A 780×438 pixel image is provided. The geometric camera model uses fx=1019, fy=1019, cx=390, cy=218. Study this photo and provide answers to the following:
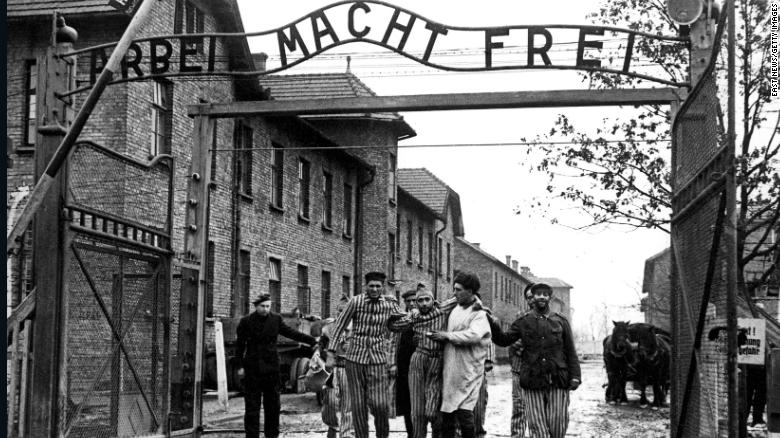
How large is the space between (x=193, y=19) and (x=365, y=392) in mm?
14898

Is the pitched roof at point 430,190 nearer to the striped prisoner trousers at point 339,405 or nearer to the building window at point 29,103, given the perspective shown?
the building window at point 29,103

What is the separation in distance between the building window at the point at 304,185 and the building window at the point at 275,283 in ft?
9.37

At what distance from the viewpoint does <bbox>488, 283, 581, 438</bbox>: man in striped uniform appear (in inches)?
417

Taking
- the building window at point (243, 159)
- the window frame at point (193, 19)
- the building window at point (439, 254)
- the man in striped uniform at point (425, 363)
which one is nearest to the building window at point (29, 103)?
the window frame at point (193, 19)

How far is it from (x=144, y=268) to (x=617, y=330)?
15.2m

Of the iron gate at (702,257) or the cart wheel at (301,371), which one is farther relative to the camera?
the cart wheel at (301,371)

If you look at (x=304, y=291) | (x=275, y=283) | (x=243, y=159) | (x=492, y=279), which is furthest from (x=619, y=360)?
(x=492, y=279)

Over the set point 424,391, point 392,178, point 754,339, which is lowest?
point 424,391

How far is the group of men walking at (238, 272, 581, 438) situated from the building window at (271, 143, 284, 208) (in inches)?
644

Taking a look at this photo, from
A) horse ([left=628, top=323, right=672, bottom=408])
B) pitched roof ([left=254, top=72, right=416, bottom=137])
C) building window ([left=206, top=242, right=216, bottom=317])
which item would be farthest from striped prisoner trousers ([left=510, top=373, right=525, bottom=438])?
pitched roof ([left=254, top=72, right=416, bottom=137])

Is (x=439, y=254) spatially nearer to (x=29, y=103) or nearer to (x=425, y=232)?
(x=425, y=232)

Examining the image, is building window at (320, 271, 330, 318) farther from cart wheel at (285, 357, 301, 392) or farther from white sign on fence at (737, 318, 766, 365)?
white sign on fence at (737, 318, 766, 365)

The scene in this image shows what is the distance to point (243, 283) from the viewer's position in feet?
87.9

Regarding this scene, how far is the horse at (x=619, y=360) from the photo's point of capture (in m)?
24.0
